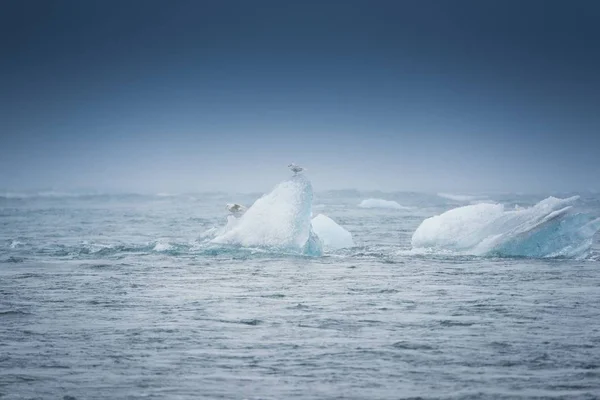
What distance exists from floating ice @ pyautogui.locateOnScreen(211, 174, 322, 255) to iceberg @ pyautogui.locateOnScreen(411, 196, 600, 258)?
3.63 m

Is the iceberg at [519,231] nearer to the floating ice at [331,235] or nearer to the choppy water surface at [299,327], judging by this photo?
the choppy water surface at [299,327]

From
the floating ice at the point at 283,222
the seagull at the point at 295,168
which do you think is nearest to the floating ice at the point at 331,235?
the floating ice at the point at 283,222

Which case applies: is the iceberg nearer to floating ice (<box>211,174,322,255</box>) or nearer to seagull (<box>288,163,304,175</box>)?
floating ice (<box>211,174,322,255</box>)

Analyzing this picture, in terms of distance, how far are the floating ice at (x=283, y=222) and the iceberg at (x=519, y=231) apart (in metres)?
3.63

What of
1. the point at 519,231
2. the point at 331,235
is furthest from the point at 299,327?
the point at 331,235

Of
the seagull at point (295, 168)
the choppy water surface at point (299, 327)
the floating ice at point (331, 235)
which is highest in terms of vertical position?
the seagull at point (295, 168)

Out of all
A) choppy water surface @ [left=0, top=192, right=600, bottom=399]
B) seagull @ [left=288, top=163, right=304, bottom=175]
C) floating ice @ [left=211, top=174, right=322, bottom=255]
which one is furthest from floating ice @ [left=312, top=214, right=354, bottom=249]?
seagull @ [left=288, top=163, right=304, bottom=175]

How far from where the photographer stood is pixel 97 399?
7.54 meters

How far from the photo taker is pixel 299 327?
35.3ft

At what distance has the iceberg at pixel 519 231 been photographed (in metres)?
17.9

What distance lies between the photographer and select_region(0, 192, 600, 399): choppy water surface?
8016mm

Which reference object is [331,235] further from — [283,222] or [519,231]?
[519,231]

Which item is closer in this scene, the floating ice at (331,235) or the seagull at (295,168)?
the seagull at (295,168)

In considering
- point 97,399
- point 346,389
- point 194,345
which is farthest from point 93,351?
point 346,389
